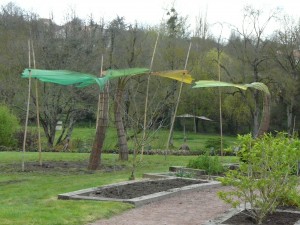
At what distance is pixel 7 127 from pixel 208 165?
13608 mm

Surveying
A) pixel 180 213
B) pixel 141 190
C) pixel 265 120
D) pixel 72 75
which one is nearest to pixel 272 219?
pixel 180 213

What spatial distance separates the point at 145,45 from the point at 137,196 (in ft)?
75.1

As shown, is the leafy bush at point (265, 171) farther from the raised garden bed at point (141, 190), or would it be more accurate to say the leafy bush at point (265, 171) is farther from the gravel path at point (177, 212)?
the raised garden bed at point (141, 190)

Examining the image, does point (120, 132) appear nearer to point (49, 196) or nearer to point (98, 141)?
point (98, 141)

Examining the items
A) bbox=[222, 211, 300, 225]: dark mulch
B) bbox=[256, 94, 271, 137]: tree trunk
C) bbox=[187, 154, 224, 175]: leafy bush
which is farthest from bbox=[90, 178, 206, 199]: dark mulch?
bbox=[256, 94, 271, 137]: tree trunk

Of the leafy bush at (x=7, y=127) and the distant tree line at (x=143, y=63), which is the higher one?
the distant tree line at (x=143, y=63)

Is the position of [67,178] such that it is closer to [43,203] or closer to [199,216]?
[43,203]

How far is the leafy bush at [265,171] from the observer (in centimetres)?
614

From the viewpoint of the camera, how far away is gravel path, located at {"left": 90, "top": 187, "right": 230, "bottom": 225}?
652 centimetres

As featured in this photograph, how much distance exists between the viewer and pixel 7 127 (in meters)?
23.0

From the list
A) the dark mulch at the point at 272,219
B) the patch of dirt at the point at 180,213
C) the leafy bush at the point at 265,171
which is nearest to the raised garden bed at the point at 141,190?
the patch of dirt at the point at 180,213

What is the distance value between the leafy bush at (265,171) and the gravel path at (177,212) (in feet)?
2.59

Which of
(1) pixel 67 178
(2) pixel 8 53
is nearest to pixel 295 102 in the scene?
(2) pixel 8 53

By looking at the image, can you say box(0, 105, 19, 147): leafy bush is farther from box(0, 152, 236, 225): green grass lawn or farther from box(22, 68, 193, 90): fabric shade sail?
box(22, 68, 193, 90): fabric shade sail
